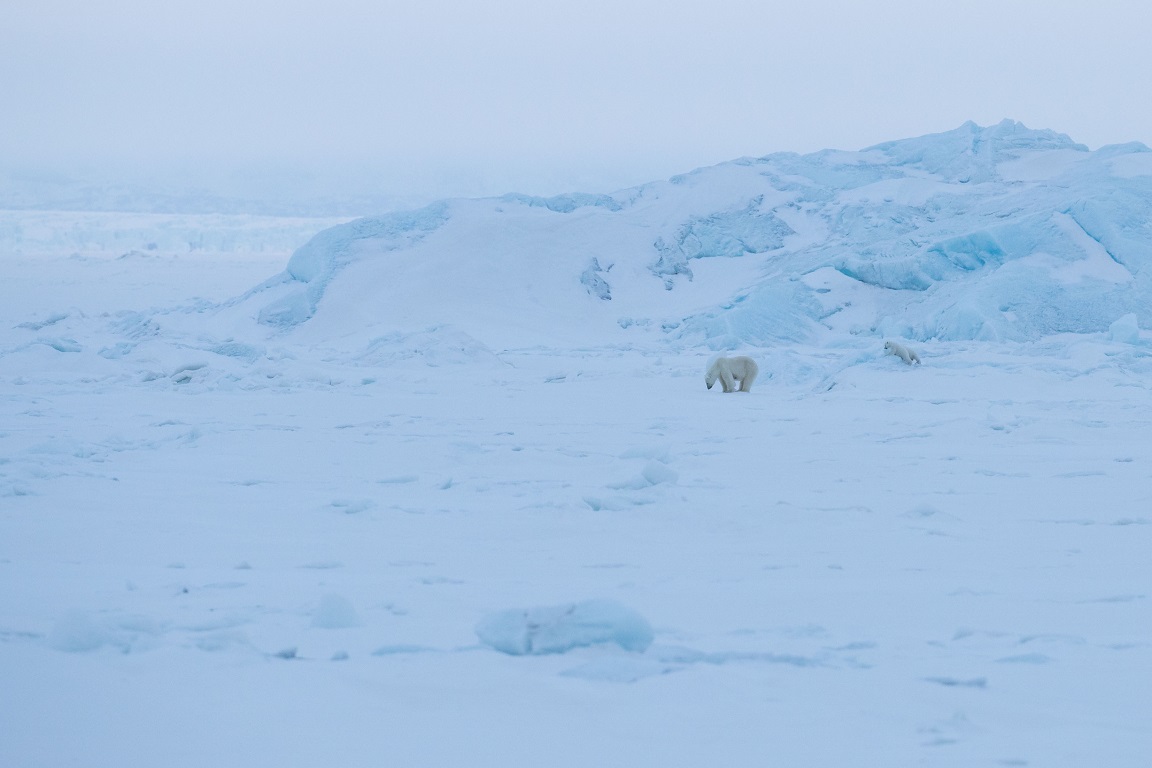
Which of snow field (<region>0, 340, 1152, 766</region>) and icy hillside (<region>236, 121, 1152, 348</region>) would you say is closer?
snow field (<region>0, 340, 1152, 766</region>)

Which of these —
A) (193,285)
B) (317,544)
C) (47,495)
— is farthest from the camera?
(193,285)

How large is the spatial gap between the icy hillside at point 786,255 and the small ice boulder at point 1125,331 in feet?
4.73

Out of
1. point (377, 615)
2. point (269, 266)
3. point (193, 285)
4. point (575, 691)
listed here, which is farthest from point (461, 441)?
point (269, 266)

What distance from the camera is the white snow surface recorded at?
2061 millimetres

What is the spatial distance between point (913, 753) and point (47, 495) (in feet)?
13.0

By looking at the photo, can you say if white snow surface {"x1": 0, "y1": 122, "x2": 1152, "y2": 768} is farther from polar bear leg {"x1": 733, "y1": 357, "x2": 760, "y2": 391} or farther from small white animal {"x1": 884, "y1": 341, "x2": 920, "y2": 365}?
polar bear leg {"x1": 733, "y1": 357, "x2": 760, "y2": 391}

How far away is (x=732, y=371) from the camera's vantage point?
361 inches

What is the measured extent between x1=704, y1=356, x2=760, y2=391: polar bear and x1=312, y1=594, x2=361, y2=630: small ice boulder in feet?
21.8

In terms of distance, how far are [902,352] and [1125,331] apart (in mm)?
3753

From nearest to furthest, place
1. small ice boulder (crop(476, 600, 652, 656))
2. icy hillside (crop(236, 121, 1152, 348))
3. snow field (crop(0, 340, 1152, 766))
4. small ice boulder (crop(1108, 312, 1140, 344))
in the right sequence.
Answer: snow field (crop(0, 340, 1152, 766)) < small ice boulder (crop(476, 600, 652, 656)) < small ice boulder (crop(1108, 312, 1140, 344)) < icy hillside (crop(236, 121, 1152, 348))

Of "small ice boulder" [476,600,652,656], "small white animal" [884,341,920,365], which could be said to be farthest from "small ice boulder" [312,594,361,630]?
"small white animal" [884,341,920,365]

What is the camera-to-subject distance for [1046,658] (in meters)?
2.53

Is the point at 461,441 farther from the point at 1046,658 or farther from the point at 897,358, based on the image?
→ the point at 897,358

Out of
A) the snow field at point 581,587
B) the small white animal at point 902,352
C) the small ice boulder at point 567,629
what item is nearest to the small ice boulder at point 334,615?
the snow field at point 581,587
